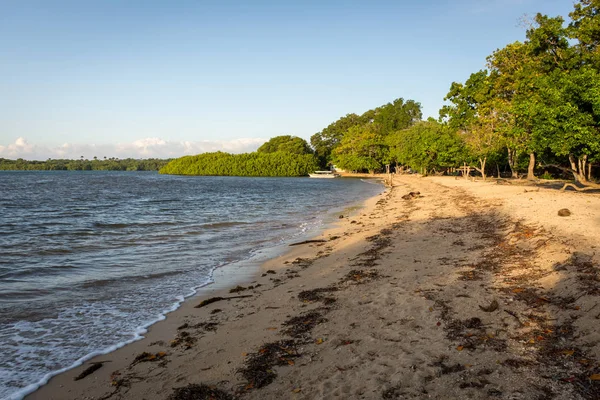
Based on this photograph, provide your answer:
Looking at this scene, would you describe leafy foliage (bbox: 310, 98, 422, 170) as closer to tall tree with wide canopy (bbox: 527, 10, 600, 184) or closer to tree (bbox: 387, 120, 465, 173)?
tree (bbox: 387, 120, 465, 173)

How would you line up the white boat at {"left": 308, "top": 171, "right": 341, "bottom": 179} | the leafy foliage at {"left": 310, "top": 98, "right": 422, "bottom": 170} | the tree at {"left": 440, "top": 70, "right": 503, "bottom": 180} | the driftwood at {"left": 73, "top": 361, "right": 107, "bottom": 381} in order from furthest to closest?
the leafy foliage at {"left": 310, "top": 98, "right": 422, "bottom": 170}, the white boat at {"left": 308, "top": 171, "right": 341, "bottom": 179}, the tree at {"left": 440, "top": 70, "right": 503, "bottom": 180}, the driftwood at {"left": 73, "top": 361, "right": 107, "bottom": 381}

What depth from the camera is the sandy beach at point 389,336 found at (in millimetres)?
4289

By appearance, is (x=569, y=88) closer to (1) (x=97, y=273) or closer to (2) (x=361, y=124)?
(1) (x=97, y=273)

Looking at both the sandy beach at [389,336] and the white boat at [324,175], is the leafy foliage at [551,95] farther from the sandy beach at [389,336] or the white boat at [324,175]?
the white boat at [324,175]

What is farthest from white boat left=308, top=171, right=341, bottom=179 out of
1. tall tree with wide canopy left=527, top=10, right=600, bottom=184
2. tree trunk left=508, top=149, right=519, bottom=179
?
tall tree with wide canopy left=527, top=10, right=600, bottom=184

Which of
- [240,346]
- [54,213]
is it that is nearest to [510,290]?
[240,346]

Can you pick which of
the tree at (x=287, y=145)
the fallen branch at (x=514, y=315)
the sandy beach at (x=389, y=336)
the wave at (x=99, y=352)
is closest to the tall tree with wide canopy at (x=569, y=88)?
the sandy beach at (x=389, y=336)

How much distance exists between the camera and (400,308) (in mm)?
6578

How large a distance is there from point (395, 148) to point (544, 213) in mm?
85457

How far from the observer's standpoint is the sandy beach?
4.29 m

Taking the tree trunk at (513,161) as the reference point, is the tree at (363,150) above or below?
above

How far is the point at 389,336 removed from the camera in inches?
217

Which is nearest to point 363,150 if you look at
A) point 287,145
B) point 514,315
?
point 287,145

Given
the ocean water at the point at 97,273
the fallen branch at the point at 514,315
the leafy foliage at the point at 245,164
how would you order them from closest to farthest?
the fallen branch at the point at 514,315
the ocean water at the point at 97,273
the leafy foliage at the point at 245,164
